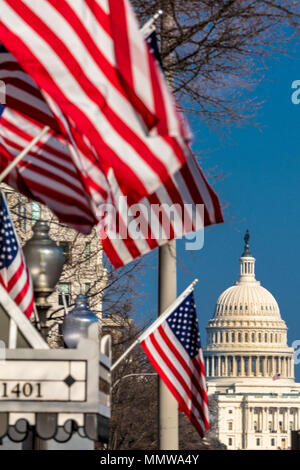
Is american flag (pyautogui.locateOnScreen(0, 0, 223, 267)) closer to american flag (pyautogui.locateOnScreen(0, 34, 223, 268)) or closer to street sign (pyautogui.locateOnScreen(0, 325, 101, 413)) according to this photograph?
american flag (pyautogui.locateOnScreen(0, 34, 223, 268))

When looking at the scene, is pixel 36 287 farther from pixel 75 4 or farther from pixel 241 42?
pixel 241 42

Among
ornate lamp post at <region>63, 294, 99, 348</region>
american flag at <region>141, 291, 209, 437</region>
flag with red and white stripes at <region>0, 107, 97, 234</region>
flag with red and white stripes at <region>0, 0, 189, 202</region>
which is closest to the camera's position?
flag with red and white stripes at <region>0, 0, 189, 202</region>

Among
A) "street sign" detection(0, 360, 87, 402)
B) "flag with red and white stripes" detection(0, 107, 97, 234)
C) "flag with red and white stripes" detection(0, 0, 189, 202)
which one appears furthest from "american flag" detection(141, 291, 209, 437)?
"street sign" detection(0, 360, 87, 402)

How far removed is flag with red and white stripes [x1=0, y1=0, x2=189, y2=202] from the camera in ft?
31.5

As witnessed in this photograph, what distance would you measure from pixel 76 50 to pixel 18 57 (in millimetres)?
454

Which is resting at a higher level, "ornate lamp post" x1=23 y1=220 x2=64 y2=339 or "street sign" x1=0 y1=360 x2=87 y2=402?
"ornate lamp post" x1=23 y1=220 x2=64 y2=339

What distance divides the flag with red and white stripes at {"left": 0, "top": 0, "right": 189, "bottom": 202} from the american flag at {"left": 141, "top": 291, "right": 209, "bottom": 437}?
6520 mm

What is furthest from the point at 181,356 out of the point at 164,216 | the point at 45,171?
the point at 45,171

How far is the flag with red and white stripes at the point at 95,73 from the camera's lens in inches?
378

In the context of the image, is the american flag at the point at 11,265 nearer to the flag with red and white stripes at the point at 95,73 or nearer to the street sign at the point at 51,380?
the flag with red and white stripes at the point at 95,73

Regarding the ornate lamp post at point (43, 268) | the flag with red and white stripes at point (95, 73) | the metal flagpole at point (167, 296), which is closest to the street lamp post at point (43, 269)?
the ornate lamp post at point (43, 268)

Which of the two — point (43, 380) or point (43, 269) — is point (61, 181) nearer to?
point (43, 269)

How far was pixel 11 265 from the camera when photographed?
12.1 m
